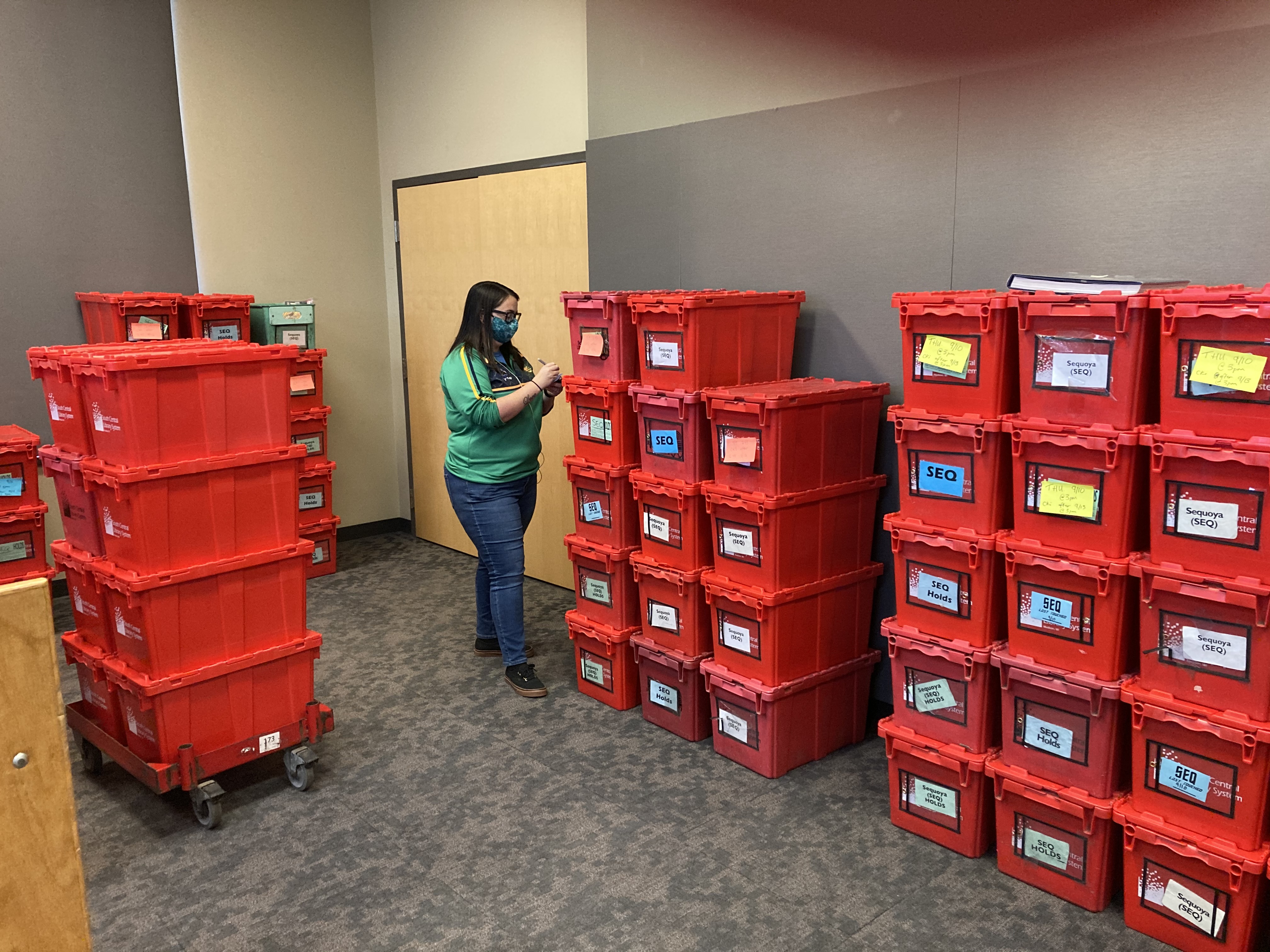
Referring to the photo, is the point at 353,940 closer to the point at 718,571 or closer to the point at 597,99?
the point at 718,571

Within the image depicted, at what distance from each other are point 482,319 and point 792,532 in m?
1.43

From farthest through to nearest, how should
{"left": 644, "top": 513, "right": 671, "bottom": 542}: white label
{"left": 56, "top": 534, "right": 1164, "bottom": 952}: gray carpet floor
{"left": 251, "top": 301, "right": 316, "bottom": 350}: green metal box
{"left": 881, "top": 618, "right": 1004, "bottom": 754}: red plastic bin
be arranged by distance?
{"left": 251, "top": 301, "right": 316, "bottom": 350}: green metal box < {"left": 644, "top": 513, "right": 671, "bottom": 542}: white label < {"left": 881, "top": 618, "right": 1004, "bottom": 754}: red plastic bin < {"left": 56, "top": 534, "right": 1164, "bottom": 952}: gray carpet floor

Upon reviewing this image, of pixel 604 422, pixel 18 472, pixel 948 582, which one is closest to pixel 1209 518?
pixel 948 582

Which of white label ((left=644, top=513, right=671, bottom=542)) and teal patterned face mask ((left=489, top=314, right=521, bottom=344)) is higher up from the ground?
teal patterned face mask ((left=489, top=314, right=521, bottom=344))

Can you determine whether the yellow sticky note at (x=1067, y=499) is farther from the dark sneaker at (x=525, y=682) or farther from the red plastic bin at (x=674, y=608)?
the dark sneaker at (x=525, y=682)

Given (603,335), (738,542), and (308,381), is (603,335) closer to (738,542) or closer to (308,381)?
(738,542)

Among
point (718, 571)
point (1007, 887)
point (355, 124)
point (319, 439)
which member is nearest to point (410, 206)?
point (355, 124)

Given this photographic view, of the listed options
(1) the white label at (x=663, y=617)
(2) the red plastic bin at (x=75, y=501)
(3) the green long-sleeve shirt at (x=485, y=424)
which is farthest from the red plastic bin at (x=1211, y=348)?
(2) the red plastic bin at (x=75, y=501)

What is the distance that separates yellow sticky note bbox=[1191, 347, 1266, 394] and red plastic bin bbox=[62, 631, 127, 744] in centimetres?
309

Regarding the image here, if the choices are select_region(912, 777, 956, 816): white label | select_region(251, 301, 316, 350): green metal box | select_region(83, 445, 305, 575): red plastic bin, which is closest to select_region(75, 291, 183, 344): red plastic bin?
select_region(251, 301, 316, 350): green metal box

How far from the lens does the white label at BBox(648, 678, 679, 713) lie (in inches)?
132

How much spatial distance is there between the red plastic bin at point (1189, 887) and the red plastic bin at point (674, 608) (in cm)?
141

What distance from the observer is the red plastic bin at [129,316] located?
14.9 feet

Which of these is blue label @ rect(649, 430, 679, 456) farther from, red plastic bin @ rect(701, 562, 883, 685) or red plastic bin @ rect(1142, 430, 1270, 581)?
red plastic bin @ rect(1142, 430, 1270, 581)
